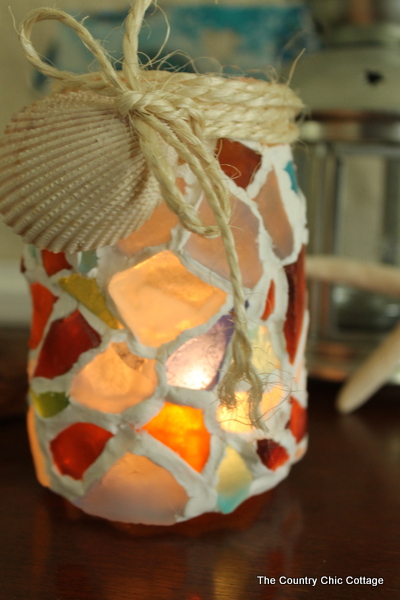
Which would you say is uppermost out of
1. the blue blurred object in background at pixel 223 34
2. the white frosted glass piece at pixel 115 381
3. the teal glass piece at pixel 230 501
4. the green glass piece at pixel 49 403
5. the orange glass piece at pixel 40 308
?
the blue blurred object in background at pixel 223 34

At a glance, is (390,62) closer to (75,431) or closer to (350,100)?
(350,100)

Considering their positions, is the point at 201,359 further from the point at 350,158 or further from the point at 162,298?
the point at 350,158

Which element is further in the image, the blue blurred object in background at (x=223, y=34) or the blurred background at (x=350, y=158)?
the blue blurred object in background at (x=223, y=34)

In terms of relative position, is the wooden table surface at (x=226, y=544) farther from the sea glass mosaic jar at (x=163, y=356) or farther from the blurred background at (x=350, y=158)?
the blurred background at (x=350, y=158)

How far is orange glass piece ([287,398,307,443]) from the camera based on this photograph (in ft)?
1.30

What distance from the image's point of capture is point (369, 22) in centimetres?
59

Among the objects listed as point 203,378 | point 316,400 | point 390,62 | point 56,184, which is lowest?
point 316,400

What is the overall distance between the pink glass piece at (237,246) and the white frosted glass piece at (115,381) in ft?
0.22

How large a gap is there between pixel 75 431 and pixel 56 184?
155 mm

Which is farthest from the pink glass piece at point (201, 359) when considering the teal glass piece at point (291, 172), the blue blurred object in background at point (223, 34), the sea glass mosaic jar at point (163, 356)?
the blue blurred object in background at point (223, 34)

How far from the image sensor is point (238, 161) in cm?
35

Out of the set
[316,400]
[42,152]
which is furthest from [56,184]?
[316,400]

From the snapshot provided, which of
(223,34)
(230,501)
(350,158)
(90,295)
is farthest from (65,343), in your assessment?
(223,34)

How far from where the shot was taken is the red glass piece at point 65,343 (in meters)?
0.35
